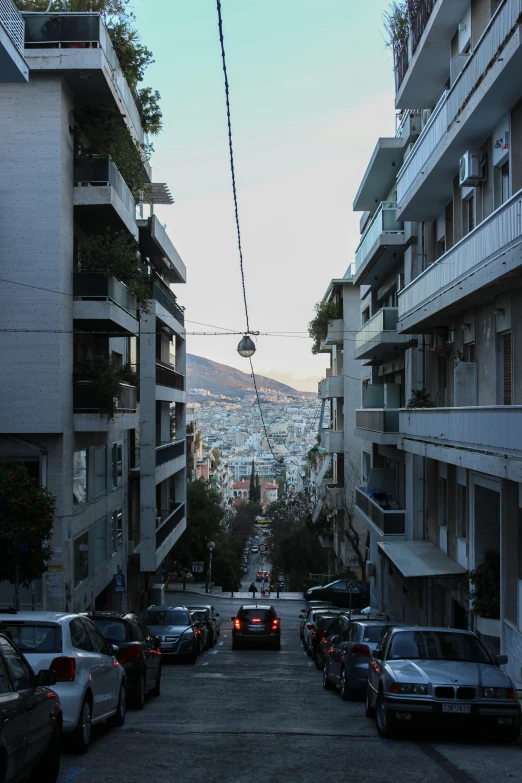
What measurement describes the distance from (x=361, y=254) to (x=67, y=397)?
1331 centimetres

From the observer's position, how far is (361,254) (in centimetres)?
3194

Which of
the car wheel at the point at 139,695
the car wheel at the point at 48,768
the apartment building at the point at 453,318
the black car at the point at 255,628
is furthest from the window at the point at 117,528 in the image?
the car wheel at the point at 48,768

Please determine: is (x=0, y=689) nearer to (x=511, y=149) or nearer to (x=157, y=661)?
(x=157, y=661)

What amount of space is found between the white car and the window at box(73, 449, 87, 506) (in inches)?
553

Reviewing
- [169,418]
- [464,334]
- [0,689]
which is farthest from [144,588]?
[0,689]

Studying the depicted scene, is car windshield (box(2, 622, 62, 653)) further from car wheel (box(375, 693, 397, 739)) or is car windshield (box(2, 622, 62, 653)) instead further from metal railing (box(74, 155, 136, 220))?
metal railing (box(74, 155, 136, 220))

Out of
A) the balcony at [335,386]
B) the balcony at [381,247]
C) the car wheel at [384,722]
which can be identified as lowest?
the car wheel at [384,722]

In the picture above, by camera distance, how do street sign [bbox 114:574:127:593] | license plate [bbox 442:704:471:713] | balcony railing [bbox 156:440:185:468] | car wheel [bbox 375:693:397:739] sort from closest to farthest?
license plate [bbox 442:704:471:713], car wheel [bbox 375:693:397:739], street sign [bbox 114:574:127:593], balcony railing [bbox 156:440:185:468]

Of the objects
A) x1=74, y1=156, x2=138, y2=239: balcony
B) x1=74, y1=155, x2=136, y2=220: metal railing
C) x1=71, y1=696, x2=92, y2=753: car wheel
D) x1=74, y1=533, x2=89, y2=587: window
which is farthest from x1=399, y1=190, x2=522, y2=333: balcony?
x1=74, y1=533, x2=89, y2=587: window

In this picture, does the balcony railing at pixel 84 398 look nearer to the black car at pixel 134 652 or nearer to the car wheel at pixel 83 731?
the black car at pixel 134 652

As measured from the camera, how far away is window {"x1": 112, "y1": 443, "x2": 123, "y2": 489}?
100 feet

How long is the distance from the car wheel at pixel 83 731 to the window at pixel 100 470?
57.7ft

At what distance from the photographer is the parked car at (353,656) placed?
1516 centimetres

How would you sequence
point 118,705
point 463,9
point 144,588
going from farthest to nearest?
point 144,588, point 463,9, point 118,705
